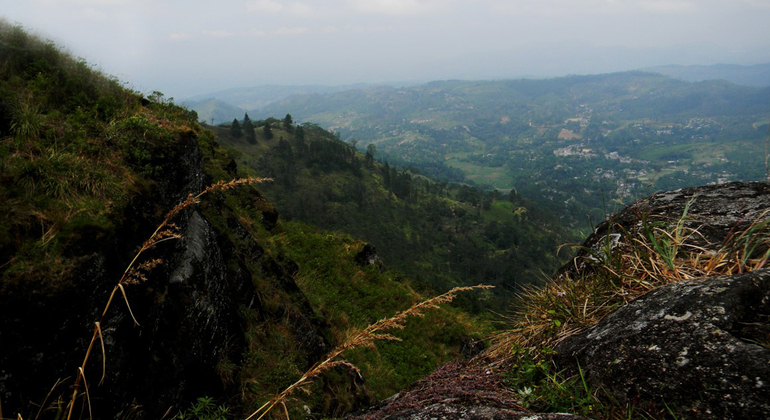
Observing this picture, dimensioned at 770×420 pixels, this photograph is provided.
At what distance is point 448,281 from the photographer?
3125 inches

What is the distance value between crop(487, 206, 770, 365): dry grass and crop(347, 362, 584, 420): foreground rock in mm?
366

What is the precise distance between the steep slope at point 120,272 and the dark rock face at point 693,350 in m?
2.85

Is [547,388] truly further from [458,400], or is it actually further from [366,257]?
[366,257]

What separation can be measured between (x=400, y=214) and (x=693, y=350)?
105 meters

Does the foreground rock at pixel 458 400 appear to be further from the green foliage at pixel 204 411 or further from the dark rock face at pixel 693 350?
the green foliage at pixel 204 411

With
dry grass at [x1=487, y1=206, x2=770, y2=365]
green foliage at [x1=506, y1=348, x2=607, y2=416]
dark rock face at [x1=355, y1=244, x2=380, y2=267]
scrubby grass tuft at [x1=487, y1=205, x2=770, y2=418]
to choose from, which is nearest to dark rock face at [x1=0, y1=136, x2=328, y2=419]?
green foliage at [x1=506, y1=348, x2=607, y2=416]

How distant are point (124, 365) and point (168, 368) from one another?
63cm

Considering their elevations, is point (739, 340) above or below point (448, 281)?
above

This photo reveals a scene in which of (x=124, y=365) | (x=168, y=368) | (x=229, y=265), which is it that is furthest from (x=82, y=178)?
(x=229, y=265)

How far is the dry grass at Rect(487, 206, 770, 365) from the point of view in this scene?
308cm

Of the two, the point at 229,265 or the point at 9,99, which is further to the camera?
the point at 229,265

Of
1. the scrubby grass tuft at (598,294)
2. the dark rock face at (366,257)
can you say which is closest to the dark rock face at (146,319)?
the scrubby grass tuft at (598,294)

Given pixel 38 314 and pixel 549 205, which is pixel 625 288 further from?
pixel 549 205

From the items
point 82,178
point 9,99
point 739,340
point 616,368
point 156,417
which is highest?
point 9,99
